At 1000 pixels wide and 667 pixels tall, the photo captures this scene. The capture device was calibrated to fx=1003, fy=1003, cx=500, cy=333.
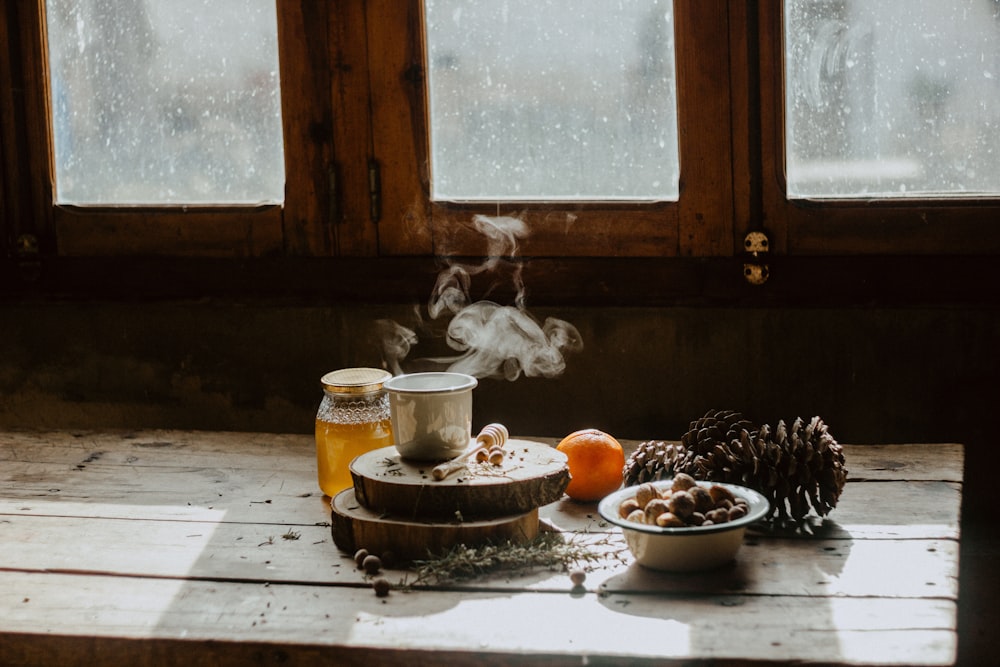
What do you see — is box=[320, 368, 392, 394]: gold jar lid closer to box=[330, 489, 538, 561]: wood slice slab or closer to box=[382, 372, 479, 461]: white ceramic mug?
box=[382, 372, 479, 461]: white ceramic mug

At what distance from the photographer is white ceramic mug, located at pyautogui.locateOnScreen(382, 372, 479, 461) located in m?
1.76

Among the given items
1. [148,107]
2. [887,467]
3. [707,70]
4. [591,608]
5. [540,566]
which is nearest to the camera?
[591,608]

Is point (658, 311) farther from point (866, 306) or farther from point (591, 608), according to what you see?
point (591, 608)

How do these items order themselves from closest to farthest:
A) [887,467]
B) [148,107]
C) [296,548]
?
[296,548] → [887,467] → [148,107]

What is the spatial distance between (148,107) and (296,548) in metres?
1.47

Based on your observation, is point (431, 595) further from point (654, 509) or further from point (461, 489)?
point (654, 509)

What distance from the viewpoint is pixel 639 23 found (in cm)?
242

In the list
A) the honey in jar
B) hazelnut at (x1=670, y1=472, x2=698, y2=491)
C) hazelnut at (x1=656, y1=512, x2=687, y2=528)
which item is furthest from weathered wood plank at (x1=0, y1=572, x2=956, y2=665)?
the honey in jar

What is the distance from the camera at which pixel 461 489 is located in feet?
5.44

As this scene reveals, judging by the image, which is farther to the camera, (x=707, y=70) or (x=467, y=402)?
(x=707, y=70)

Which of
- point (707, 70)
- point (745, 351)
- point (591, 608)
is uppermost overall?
point (707, 70)

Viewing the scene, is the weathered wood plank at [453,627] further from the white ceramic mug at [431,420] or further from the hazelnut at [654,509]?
the white ceramic mug at [431,420]

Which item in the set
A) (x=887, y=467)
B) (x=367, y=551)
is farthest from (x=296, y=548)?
(x=887, y=467)

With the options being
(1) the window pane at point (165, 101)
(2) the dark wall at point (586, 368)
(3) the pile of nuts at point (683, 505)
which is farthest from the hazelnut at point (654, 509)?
(1) the window pane at point (165, 101)
